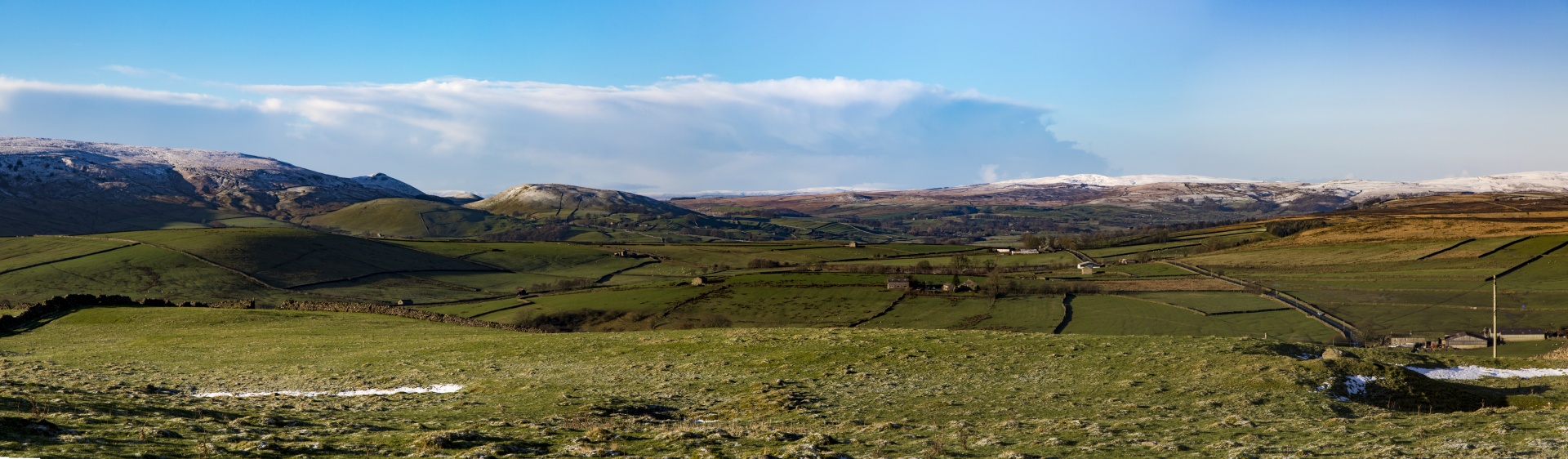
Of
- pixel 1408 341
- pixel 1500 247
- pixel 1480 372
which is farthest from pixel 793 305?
pixel 1500 247

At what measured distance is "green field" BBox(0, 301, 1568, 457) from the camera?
50.0ft

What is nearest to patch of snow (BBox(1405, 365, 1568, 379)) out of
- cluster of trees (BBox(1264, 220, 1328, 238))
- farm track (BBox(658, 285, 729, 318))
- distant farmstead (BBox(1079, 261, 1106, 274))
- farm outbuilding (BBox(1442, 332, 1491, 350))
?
farm outbuilding (BBox(1442, 332, 1491, 350))

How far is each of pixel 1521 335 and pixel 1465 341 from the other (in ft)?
20.7

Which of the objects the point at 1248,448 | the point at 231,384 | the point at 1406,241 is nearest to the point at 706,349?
the point at 231,384

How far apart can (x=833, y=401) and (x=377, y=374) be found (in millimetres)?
15526

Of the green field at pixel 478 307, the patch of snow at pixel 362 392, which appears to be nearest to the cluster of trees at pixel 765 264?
the green field at pixel 478 307

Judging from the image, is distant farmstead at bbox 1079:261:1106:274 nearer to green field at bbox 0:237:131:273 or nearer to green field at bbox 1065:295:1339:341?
green field at bbox 1065:295:1339:341

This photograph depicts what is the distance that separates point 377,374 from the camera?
90.6ft

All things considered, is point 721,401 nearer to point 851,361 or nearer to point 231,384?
point 851,361

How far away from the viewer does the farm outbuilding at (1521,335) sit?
64.6m

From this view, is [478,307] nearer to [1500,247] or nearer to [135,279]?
[135,279]

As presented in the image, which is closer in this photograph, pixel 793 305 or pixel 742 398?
pixel 742 398

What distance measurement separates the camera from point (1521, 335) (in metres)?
66.1

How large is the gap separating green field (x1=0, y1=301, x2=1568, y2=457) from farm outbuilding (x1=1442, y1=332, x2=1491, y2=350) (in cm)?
4347
